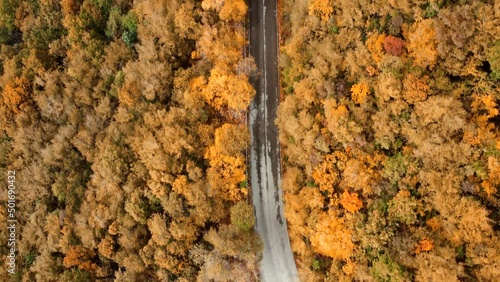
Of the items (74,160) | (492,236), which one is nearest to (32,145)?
(74,160)

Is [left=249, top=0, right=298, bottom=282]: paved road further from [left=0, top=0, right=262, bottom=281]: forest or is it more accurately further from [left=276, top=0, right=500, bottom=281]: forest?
[left=276, top=0, right=500, bottom=281]: forest

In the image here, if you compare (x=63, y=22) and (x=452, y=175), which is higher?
(x=63, y=22)

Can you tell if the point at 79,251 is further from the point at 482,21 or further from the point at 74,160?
the point at 482,21

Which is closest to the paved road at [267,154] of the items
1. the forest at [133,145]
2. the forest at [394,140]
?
the forest at [133,145]

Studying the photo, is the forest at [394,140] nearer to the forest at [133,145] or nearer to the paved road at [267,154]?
the paved road at [267,154]

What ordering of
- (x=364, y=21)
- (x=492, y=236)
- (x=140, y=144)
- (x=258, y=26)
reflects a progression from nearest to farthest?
(x=492, y=236), (x=364, y=21), (x=140, y=144), (x=258, y=26)

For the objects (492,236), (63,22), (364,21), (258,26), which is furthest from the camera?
(63,22)
